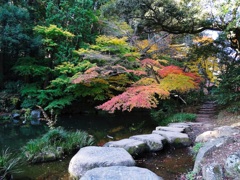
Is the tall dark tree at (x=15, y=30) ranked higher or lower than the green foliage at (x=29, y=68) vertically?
higher

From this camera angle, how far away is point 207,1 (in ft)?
26.6

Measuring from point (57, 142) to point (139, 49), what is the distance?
747 cm

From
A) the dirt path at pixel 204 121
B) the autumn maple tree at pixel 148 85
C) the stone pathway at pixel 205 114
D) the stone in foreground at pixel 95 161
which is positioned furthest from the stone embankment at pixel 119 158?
the stone pathway at pixel 205 114

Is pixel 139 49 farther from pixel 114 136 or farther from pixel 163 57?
pixel 114 136

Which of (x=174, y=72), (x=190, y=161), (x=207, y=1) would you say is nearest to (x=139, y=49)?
(x=174, y=72)

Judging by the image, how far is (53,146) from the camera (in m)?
4.91

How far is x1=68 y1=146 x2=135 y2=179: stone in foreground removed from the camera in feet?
11.6

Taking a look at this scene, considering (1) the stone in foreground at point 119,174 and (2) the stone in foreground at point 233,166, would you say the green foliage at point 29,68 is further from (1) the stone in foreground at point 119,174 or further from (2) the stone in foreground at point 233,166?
(2) the stone in foreground at point 233,166

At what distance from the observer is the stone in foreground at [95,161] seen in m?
3.54

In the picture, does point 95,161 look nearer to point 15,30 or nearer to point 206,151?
point 206,151

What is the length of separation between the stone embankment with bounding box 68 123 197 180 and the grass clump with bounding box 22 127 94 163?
959mm

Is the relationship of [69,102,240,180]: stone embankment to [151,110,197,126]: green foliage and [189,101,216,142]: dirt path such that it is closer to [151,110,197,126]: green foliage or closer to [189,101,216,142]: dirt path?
[189,101,216,142]: dirt path

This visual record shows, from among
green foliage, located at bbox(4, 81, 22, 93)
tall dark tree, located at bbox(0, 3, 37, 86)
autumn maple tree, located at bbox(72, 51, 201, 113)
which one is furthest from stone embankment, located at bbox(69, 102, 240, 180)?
green foliage, located at bbox(4, 81, 22, 93)

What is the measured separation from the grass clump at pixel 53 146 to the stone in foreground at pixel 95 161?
1.11 m
